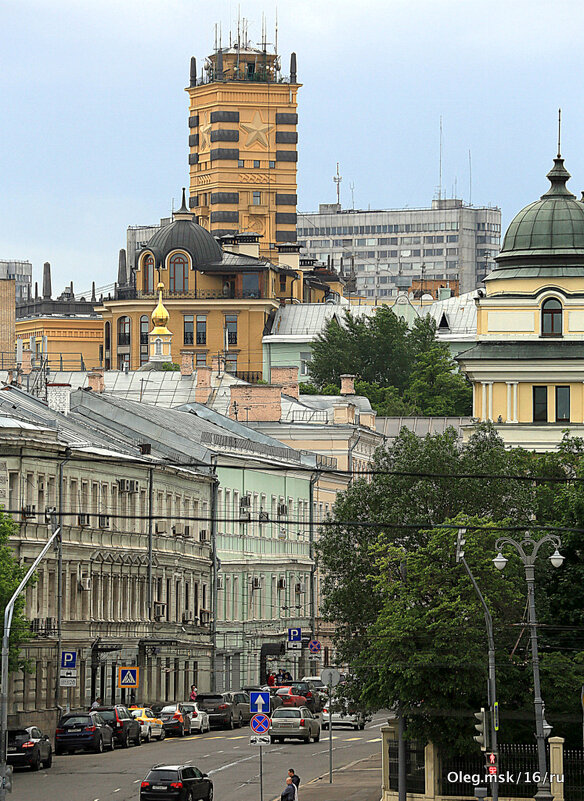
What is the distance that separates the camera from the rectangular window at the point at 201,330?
612 ft

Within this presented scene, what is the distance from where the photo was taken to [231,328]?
612ft

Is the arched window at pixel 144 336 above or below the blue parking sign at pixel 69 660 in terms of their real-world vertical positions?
above

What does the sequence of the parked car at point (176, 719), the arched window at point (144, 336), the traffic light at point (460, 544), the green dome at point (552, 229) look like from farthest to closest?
the arched window at point (144, 336)
the green dome at point (552, 229)
the parked car at point (176, 719)
the traffic light at point (460, 544)

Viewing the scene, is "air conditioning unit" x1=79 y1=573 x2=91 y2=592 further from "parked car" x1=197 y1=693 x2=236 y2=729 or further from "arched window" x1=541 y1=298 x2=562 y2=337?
"arched window" x1=541 y1=298 x2=562 y2=337

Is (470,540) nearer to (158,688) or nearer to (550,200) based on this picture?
(158,688)

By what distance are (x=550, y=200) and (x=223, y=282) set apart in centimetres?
9944

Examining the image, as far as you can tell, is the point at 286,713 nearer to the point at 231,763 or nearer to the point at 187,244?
the point at 231,763

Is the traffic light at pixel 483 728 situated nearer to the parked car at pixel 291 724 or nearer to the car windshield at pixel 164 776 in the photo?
the car windshield at pixel 164 776

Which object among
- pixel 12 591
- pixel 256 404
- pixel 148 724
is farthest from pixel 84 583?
pixel 256 404

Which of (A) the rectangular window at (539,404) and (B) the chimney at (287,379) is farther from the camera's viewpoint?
(B) the chimney at (287,379)

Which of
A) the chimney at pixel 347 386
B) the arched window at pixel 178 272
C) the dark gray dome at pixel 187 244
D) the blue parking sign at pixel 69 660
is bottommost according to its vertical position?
the blue parking sign at pixel 69 660

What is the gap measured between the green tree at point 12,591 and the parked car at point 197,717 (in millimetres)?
11852

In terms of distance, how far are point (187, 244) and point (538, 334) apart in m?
98.8

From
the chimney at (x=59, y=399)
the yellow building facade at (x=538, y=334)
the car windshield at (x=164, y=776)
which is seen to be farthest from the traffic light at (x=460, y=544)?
the yellow building facade at (x=538, y=334)
